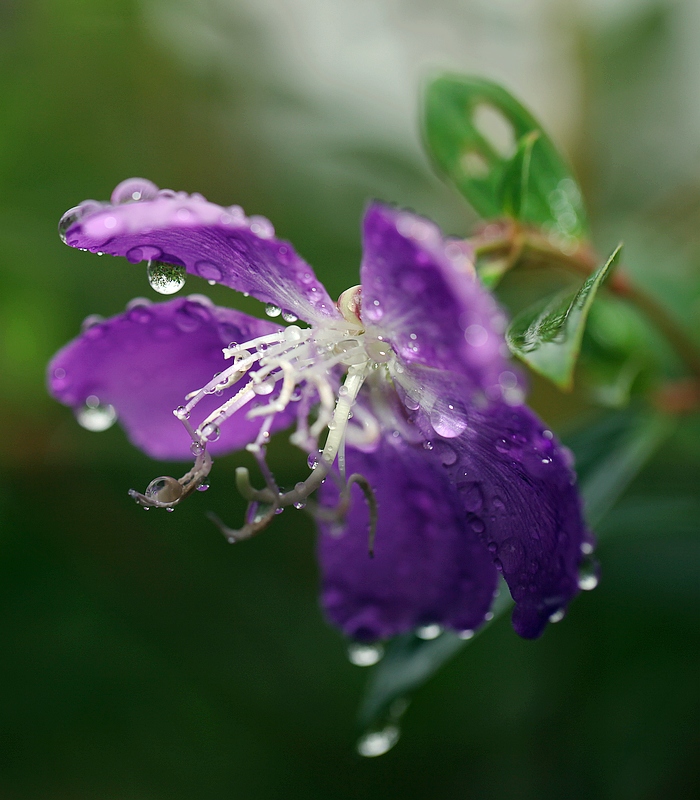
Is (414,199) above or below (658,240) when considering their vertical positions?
above

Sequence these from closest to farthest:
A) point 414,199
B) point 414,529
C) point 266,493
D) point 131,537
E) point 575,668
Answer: point 266,493, point 414,529, point 575,668, point 131,537, point 414,199

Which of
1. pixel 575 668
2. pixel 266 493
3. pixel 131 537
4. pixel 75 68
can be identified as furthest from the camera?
pixel 75 68

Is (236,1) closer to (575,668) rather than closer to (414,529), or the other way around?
(414,529)

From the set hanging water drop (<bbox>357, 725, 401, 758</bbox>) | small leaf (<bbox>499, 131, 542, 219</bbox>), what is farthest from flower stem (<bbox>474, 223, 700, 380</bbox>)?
hanging water drop (<bbox>357, 725, 401, 758</bbox>)

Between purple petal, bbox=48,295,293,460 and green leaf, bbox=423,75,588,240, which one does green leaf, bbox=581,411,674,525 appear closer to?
green leaf, bbox=423,75,588,240

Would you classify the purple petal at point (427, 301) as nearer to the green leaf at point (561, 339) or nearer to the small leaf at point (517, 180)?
the green leaf at point (561, 339)

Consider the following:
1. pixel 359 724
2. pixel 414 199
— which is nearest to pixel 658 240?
pixel 414 199

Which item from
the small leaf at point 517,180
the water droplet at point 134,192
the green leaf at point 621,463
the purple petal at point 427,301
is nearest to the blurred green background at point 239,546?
the green leaf at point 621,463

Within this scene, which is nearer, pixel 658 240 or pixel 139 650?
pixel 139 650
